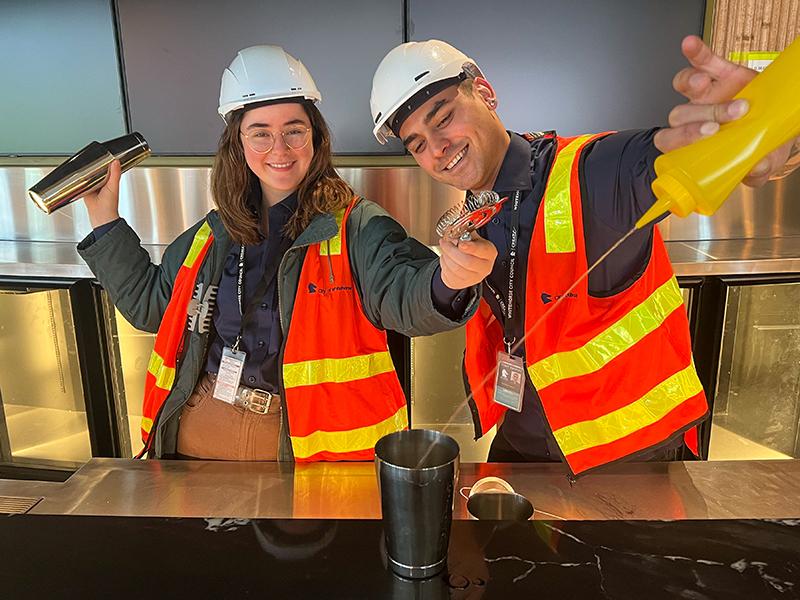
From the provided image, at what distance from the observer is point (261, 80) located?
64.5 inches

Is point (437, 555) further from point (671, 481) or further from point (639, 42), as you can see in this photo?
point (639, 42)

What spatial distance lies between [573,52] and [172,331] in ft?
7.20

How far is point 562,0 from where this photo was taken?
293 centimetres

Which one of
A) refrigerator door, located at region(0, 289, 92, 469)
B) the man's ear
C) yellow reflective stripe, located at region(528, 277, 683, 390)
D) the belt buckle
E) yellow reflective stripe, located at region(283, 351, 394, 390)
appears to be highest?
the man's ear

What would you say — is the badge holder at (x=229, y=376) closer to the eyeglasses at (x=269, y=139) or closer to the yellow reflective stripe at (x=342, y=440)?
the yellow reflective stripe at (x=342, y=440)

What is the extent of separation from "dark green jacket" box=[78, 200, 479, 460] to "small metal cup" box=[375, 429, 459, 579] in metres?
0.53

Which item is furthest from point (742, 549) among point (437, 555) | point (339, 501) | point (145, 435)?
point (145, 435)

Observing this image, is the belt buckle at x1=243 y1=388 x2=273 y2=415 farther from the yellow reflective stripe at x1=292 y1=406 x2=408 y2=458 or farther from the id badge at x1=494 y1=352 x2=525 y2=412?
the id badge at x1=494 y1=352 x2=525 y2=412

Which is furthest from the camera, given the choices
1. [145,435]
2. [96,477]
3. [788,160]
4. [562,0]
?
[562,0]

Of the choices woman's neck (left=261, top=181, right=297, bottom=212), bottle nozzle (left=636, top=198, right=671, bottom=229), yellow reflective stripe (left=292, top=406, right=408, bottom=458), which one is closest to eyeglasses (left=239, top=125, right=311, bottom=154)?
woman's neck (left=261, top=181, right=297, bottom=212)

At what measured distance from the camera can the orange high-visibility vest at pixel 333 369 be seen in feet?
5.35

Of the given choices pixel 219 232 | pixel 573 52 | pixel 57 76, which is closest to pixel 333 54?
pixel 573 52

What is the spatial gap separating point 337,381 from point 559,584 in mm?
950

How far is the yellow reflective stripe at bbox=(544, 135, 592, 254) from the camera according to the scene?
135cm
